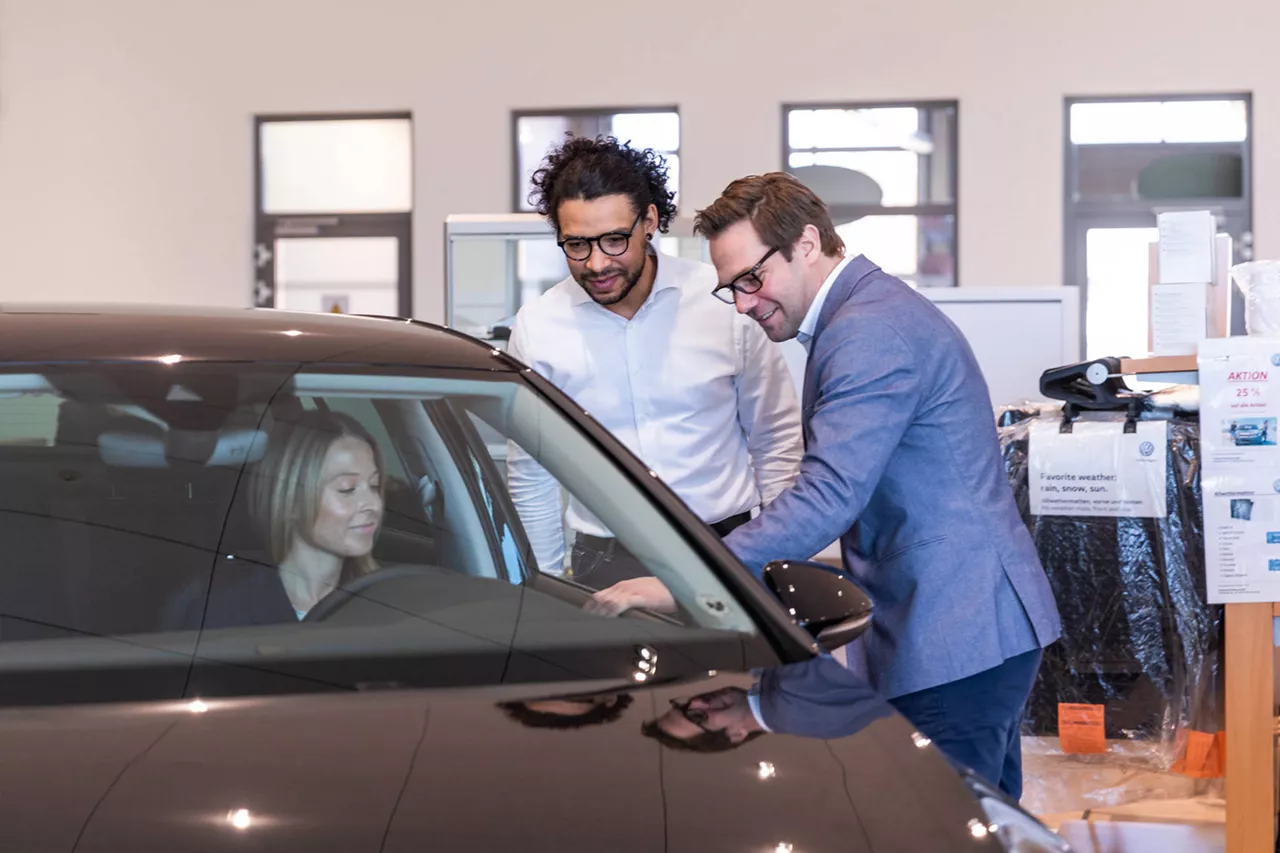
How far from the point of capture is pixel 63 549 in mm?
1470

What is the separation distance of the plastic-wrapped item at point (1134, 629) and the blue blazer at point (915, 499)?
37.6 inches

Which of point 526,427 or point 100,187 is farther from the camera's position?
point 100,187

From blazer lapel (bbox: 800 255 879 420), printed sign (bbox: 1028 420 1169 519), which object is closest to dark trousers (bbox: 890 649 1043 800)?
blazer lapel (bbox: 800 255 879 420)

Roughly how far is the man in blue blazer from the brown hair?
4.6 inches

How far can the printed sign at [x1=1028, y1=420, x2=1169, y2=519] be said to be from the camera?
2.80 meters

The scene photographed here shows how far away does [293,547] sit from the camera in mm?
1497

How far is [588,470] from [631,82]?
7.02m

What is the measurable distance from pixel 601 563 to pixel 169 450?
48 cm

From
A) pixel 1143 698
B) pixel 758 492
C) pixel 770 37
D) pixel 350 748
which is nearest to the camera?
pixel 350 748

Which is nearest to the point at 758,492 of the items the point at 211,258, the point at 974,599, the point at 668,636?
the point at 974,599

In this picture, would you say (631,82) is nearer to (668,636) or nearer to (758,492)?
(758,492)

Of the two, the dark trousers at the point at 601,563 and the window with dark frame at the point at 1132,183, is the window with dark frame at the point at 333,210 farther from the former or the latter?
the dark trousers at the point at 601,563

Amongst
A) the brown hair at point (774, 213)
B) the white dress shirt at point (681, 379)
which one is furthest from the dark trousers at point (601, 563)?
the white dress shirt at point (681, 379)

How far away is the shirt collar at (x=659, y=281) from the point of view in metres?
2.51
